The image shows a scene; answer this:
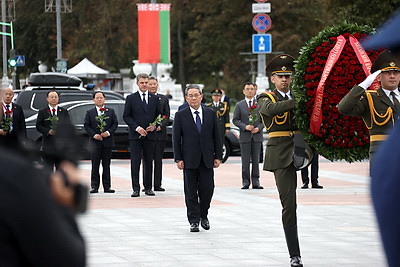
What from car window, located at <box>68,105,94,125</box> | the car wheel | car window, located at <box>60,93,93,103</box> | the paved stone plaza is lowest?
the car wheel

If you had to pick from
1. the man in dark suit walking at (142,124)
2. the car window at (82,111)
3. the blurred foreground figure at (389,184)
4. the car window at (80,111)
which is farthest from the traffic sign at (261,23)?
the blurred foreground figure at (389,184)

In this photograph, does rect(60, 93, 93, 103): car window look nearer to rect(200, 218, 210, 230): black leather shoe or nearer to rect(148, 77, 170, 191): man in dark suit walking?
rect(148, 77, 170, 191): man in dark suit walking

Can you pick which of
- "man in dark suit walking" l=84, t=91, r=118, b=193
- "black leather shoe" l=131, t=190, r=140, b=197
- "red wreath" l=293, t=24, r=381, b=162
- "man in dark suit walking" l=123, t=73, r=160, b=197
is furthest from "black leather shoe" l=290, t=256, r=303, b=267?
"man in dark suit walking" l=84, t=91, r=118, b=193

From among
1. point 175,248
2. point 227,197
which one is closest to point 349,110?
point 175,248

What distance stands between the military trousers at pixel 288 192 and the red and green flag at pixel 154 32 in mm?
21809

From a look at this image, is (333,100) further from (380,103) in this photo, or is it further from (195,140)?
(195,140)

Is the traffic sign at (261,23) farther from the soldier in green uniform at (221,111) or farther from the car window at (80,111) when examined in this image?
the car window at (80,111)

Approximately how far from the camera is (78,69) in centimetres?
4712

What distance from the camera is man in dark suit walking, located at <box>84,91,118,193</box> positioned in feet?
56.3

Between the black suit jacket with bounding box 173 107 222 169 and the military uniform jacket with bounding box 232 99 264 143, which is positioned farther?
the military uniform jacket with bounding box 232 99 264 143

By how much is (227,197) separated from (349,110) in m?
7.93

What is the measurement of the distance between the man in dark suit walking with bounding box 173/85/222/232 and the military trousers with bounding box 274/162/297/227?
2817mm

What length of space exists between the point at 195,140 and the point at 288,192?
11.3ft

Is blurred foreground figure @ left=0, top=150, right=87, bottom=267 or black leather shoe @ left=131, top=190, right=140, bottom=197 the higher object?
blurred foreground figure @ left=0, top=150, right=87, bottom=267
